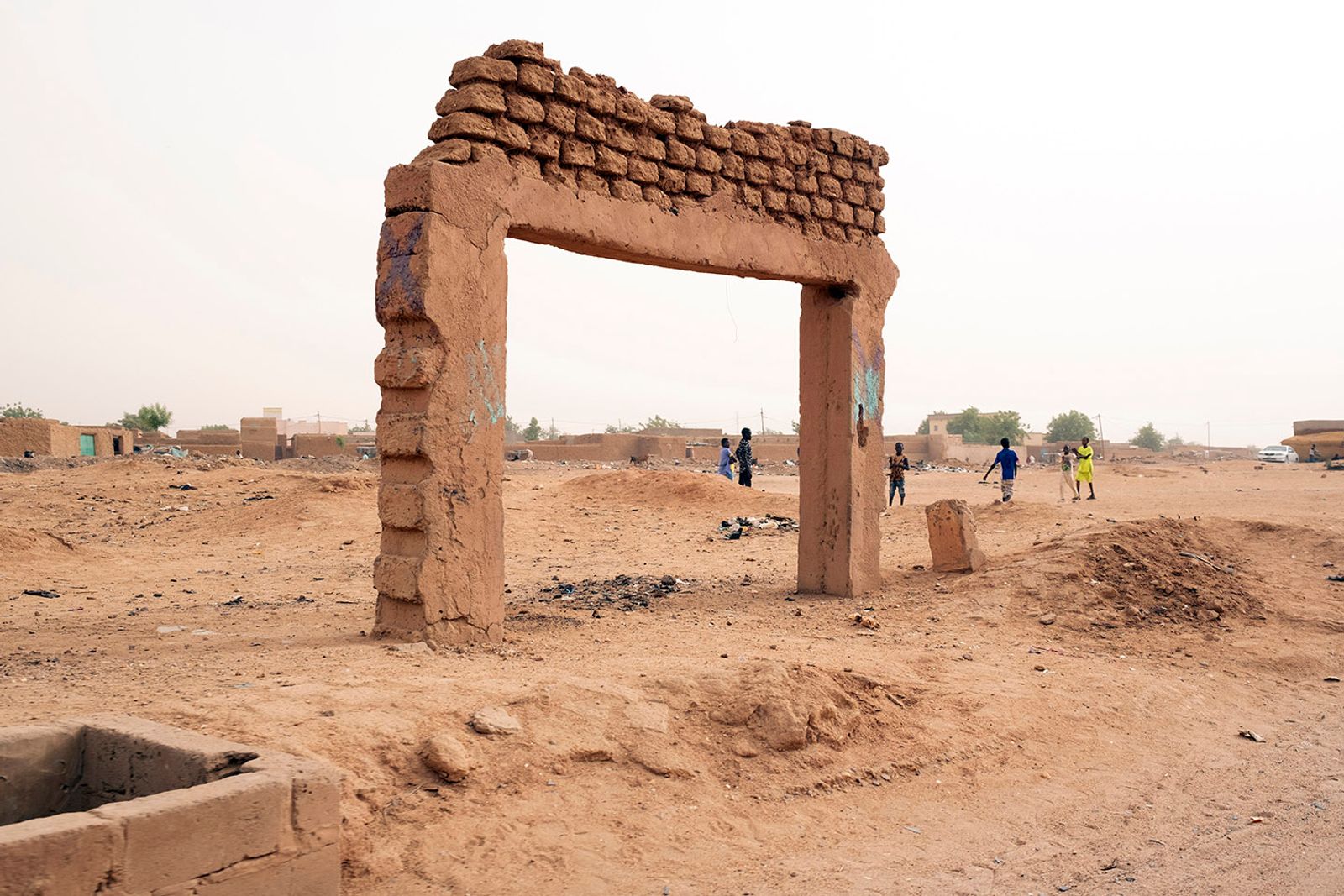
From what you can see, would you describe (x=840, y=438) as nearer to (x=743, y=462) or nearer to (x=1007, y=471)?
(x=1007, y=471)

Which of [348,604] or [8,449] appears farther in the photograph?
[8,449]

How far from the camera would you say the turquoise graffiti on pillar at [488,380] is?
678cm

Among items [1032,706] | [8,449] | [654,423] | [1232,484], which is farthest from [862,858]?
[654,423]

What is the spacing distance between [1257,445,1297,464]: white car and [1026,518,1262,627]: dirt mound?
3007cm

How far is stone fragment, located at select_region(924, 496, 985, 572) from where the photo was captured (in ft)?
33.6

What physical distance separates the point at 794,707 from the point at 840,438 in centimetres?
408

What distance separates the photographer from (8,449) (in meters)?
23.7

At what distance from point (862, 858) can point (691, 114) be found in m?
5.54

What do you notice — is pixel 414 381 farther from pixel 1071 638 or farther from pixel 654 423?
pixel 654 423

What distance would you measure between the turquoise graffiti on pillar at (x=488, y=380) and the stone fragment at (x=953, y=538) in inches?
197

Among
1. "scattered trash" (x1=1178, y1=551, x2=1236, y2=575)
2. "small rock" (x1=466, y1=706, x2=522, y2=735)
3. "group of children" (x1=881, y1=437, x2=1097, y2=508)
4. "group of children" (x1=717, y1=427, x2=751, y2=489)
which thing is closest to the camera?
"small rock" (x1=466, y1=706, x2=522, y2=735)

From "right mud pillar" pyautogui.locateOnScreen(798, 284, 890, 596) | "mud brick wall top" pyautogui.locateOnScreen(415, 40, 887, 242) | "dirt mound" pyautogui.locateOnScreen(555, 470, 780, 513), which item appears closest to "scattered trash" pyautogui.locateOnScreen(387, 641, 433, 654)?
"mud brick wall top" pyautogui.locateOnScreen(415, 40, 887, 242)

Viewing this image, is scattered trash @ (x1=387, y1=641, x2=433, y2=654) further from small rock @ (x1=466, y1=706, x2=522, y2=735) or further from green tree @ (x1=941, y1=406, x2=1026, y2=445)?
green tree @ (x1=941, y1=406, x2=1026, y2=445)

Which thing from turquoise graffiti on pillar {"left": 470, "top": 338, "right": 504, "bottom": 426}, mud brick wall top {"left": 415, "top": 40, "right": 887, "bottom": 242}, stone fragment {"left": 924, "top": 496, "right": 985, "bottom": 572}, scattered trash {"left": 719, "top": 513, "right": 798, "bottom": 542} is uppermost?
mud brick wall top {"left": 415, "top": 40, "right": 887, "bottom": 242}
